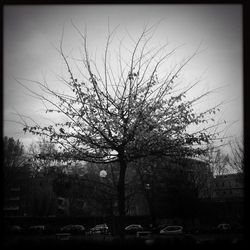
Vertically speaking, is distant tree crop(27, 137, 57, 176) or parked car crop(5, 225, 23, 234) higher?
distant tree crop(27, 137, 57, 176)

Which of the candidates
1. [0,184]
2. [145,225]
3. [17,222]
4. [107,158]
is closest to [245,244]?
[0,184]

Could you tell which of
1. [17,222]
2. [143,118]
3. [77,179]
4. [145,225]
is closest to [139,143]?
[143,118]

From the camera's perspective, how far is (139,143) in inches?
349

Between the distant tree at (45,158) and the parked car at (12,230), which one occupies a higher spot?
the distant tree at (45,158)

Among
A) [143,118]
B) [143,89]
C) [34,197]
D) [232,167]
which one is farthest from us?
[34,197]

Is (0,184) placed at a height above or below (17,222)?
above

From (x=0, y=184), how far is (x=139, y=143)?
4672mm

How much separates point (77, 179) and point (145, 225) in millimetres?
29388

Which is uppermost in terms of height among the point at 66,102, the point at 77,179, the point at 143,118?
the point at 66,102

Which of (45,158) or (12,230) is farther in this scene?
(12,230)

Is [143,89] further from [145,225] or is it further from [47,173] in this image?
[145,225]

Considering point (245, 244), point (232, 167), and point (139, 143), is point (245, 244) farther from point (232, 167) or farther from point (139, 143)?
point (232, 167)

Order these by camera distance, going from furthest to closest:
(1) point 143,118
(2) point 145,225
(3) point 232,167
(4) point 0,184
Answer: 1. (2) point 145,225
2. (3) point 232,167
3. (1) point 143,118
4. (4) point 0,184

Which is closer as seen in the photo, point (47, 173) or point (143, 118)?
point (143, 118)
